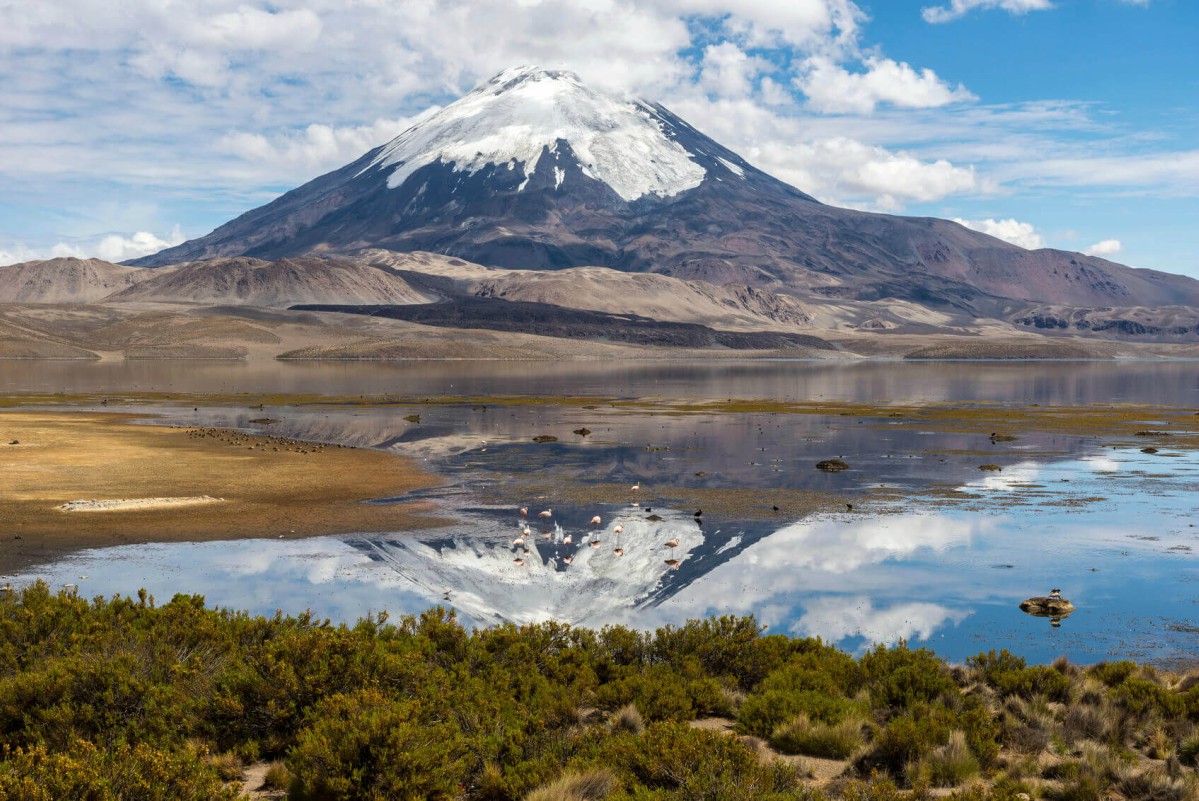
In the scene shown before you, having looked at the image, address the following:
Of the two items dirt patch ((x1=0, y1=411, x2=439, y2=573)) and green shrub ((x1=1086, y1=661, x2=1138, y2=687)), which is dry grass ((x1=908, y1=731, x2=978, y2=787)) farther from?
dirt patch ((x1=0, y1=411, x2=439, y2=573))

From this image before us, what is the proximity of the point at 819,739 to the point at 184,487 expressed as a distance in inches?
1056

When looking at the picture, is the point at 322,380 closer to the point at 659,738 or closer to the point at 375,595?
the point at 375,595

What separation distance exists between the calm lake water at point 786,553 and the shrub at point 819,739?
5.66 meters

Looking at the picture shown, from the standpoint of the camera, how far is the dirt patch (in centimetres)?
2540

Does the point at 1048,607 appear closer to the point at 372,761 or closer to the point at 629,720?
the point at 629,720

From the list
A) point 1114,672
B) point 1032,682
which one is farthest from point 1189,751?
point 1114,672

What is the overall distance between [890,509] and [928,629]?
42.3 feet

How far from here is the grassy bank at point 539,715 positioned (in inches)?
346

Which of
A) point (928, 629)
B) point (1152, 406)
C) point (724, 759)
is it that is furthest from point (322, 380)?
point (724, 759)

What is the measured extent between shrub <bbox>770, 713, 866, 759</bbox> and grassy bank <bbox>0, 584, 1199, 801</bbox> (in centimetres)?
3

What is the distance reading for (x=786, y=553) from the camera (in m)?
24.2

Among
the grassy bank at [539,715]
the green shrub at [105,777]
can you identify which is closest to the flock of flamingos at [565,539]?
the grassy bank at [539,715]

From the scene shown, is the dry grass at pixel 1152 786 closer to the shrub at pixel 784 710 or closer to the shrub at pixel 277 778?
the shrub at pixel 784 710

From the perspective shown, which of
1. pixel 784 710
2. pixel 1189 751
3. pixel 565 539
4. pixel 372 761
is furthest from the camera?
pixel 565 539
